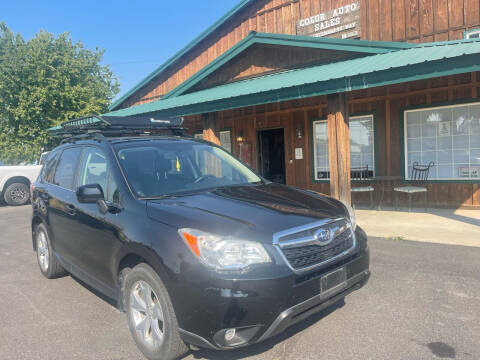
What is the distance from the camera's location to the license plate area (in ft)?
8.79

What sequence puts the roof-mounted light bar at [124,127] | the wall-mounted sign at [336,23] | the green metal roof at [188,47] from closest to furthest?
1. the roof-mounted light bar at [124,127]
2. the wall-mounted sign at [336,23]
3. the green metal roof at [188,47]

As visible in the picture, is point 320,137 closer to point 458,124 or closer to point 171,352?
point 458,124

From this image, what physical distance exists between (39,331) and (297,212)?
266 cm

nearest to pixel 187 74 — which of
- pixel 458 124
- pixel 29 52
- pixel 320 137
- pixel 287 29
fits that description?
pixel 287 29

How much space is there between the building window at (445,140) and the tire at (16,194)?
41.9 ft

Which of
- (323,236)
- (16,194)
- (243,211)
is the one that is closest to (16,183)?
(16,194)

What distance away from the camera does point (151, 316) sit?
2.82 m

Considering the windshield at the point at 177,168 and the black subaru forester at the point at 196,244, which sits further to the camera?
the windshield at the point at 177,168

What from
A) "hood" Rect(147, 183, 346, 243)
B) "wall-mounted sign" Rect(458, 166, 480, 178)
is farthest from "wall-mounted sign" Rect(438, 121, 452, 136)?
"hood" Rect(147, 183, 346, 243)

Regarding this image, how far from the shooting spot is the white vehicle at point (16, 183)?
12992 millimetres

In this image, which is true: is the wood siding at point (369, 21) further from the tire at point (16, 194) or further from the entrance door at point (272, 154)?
the tire at point (16, 194)

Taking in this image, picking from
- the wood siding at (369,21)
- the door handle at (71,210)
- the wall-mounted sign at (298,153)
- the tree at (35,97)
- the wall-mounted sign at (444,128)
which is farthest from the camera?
the tree at (35,97)

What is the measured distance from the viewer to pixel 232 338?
2398 mm

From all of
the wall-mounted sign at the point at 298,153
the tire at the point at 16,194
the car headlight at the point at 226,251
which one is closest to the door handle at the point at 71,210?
the car headlight at the point at 226,251
